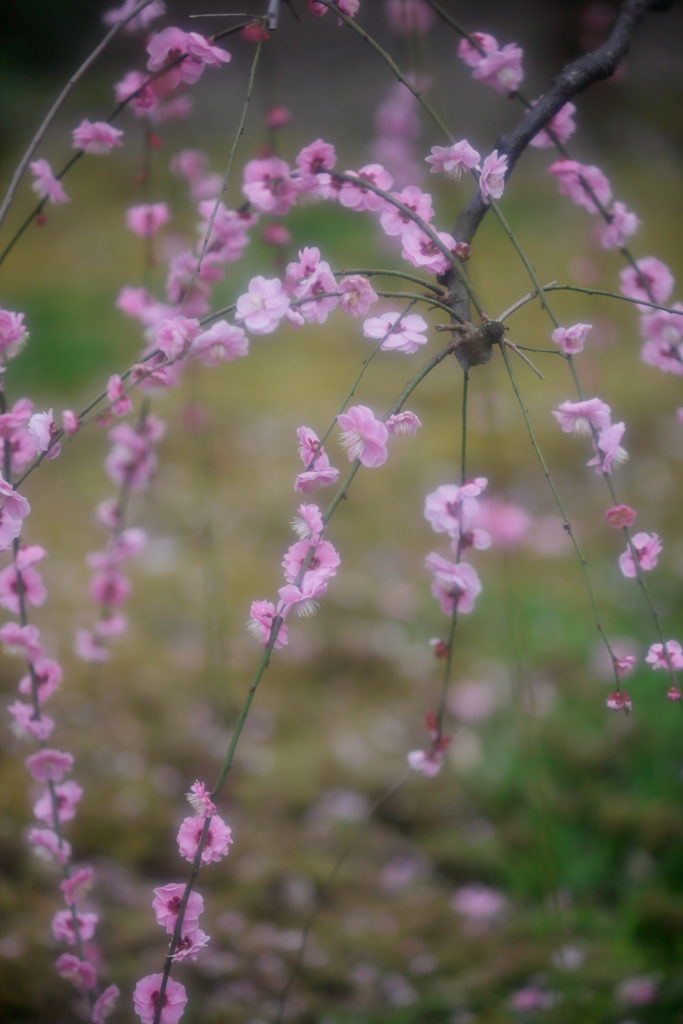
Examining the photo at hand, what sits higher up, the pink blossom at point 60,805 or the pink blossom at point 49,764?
the pink blossom at point 49,764

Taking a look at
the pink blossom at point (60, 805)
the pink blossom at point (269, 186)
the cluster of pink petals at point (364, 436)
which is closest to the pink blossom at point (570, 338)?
the cluster of pink petals at point (364, 436)

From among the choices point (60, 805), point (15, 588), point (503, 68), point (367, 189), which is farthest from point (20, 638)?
point (503, 68)

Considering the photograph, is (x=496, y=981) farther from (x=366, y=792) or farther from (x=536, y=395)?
(x=536, y=395)

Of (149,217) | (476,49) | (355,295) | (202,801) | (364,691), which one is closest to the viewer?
(202,801)

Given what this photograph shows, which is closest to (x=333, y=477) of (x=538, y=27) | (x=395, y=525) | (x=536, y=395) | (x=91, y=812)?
(x=91, y=812)

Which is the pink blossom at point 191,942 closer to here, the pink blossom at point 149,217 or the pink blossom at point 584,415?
the pink blossom at point 584,415

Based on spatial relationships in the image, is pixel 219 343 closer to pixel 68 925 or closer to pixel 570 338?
pixel 570 338
